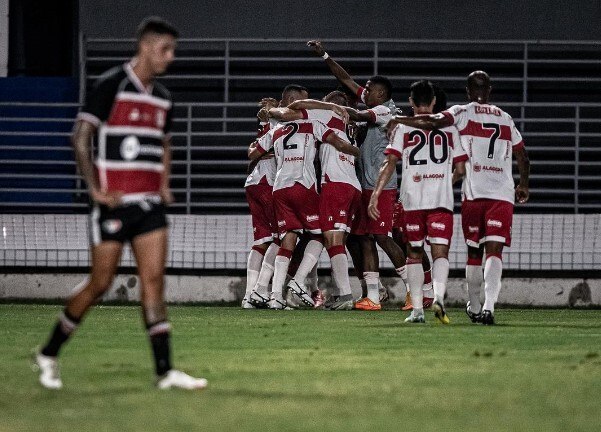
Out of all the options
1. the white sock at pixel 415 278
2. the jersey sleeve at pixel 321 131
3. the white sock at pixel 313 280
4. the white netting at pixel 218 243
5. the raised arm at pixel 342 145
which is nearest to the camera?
the white sock at pixel 415 278

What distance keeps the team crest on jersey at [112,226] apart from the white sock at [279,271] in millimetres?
7914

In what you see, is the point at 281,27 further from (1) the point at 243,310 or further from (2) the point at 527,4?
(1) the point at 243,310

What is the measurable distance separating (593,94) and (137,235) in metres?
15.2

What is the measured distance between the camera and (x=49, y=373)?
21.5ft

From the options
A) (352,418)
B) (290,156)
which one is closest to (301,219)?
(290,156)

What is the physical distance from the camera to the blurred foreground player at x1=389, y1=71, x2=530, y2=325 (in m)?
11.4

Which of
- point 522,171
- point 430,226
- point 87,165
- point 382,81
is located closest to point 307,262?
point 382,81

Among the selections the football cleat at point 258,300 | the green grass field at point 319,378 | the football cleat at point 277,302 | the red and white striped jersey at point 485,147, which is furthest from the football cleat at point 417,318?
the football cleat at point 258,300

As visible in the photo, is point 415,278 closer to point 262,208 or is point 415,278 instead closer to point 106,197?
point 262,208

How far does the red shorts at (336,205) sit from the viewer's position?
14.3m

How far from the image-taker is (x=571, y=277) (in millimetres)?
16344

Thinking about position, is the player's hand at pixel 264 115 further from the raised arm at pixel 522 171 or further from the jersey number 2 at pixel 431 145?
the raised arm at pixel 522 171

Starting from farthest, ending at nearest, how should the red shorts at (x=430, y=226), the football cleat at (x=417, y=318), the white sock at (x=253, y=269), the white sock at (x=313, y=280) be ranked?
the white sock at (x=313, y=280)
the white sock at (x=253, y=269)
the football cleat at (x=417, y=318)
the red shorts at (x=430, y=226)

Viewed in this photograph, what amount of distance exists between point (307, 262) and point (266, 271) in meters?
0.58
